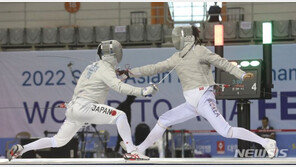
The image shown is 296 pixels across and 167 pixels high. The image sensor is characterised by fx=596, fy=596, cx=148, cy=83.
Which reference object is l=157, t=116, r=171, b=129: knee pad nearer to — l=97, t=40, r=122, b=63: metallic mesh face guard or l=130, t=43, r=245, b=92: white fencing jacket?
l=130, t=43, r=245, b=92: white fencing jacket

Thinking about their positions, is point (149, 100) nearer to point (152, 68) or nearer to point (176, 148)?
point (176, 148)

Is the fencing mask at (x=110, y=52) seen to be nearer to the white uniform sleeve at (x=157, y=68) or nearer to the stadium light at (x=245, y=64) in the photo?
the white uniform sleeve at (x=157, y=68)

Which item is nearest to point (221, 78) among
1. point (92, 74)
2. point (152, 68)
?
point (152, 68)

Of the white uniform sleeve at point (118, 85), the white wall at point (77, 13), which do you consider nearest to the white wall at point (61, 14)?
the white wall at point (77, 13)

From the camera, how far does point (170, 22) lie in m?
12.4

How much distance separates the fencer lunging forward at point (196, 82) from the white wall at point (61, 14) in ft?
27.6

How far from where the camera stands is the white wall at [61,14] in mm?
13992

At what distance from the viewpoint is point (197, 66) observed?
539 cm

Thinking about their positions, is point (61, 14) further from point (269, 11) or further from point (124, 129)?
point (124, 129)

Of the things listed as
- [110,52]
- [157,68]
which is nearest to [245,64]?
[157,68]

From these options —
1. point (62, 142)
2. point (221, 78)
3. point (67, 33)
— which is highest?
point (67, 33)

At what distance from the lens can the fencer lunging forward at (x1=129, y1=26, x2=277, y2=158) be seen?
5227 millimetres

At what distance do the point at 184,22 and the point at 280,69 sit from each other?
332 cm

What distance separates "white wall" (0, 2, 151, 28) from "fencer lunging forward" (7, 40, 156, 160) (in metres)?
8.45
